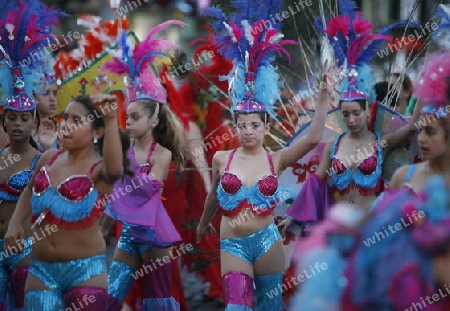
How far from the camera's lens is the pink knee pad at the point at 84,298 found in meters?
3.86

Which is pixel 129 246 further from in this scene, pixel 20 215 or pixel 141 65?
pixel 141 65

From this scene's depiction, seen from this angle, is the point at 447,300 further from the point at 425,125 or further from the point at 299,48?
the point at 299,48

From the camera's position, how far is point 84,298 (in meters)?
3.86

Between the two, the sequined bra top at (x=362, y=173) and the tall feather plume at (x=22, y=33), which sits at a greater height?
the tall feather plume at (x=22, y=33)

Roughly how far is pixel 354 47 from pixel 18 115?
263 centimetres

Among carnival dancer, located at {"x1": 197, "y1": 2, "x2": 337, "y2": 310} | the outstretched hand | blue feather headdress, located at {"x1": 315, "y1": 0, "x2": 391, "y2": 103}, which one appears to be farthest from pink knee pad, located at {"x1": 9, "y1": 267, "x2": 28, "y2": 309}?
blue feather headdress, located at {"x1": 315, "y1": 0, "x2": 391, "y2": 103}

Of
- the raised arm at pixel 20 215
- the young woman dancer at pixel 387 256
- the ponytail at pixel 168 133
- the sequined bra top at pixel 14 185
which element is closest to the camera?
the young woman dancer at pixel 387 256

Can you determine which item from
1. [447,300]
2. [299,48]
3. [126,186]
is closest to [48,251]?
[126,186]

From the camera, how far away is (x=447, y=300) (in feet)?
7.91

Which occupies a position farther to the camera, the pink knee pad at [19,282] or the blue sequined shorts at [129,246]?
the blue sequined shorts at [129,246]

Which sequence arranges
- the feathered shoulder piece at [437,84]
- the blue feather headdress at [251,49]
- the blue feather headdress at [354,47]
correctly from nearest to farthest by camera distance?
the feathered shoulder piece at [437,84], the blue feather headdress at [251,49], the blue feather headdress at [354,47]

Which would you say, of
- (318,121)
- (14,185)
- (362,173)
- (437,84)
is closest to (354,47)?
(318,121)

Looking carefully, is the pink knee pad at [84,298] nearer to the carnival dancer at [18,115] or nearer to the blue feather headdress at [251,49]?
the carnival dancer at [18,115]

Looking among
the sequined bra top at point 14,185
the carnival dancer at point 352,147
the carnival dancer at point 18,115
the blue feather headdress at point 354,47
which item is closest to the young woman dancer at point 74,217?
the carnival dancer at point 18,115
